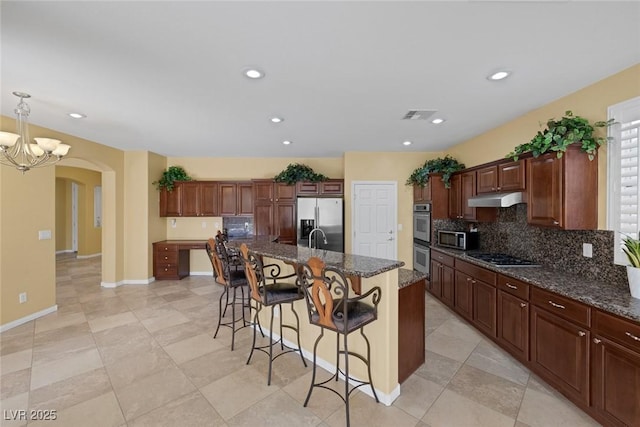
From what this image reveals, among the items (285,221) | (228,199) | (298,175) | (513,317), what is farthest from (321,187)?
(513,317)

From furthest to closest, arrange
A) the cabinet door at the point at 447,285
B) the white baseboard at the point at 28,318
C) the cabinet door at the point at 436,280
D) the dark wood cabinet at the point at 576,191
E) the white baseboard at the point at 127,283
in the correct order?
the white baseboard at the point at 127,283, the cabinet door at the point at 436,280, the cabinet door at the point at 447,285, the white baseboard at the point at 28,318, the dark wood cabinet at the point at 576,191

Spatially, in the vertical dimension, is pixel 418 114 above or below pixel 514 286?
above

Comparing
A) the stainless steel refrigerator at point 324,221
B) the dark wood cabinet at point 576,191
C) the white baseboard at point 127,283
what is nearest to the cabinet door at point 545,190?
the dark wood cabinet at point 576,191

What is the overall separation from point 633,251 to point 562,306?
62 cm

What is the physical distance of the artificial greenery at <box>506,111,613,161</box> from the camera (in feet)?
7.52

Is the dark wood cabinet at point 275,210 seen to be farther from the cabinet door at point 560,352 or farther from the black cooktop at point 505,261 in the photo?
the cabinet door at point 560,352

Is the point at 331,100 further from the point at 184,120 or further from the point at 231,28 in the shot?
the point at 184,120

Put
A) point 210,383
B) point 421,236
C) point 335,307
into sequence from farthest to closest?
point 421,236 < point 210,383 < point 335,307

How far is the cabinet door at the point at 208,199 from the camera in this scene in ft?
18.5

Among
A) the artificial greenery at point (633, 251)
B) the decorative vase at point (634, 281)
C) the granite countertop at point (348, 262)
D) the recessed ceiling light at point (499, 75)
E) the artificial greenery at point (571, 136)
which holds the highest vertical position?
the recessed ceiling light at point (499, 75)

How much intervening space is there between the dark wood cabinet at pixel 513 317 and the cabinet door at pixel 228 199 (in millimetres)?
4788

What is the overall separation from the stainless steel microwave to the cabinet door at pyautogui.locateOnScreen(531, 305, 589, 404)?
5.25ft

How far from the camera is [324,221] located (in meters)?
5.15

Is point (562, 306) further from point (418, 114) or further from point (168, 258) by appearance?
point (168, 258)
